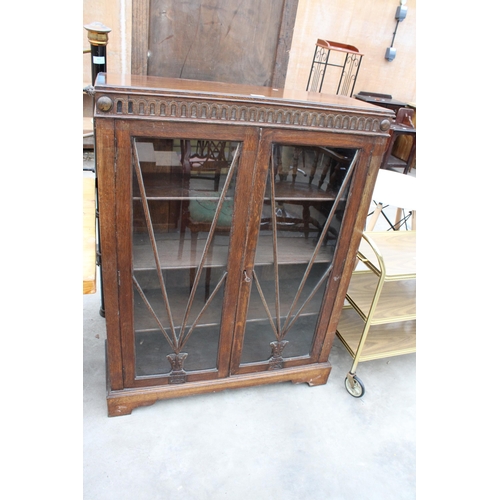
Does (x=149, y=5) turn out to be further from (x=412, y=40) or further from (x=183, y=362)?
(x=412, y=40)

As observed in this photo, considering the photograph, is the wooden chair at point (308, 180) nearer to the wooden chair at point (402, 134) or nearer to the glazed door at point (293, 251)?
the glazed door at point (293, 251)

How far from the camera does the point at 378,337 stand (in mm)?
1732

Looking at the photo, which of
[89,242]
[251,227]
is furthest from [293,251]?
[89,242]

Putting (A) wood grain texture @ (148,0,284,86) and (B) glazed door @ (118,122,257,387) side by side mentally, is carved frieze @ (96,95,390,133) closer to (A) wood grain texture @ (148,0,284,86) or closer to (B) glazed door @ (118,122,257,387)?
(B) glazed door @ (118,122,257,387)

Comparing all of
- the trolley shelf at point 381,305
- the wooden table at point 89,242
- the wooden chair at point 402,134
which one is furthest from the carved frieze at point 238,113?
the wooden chair at point 402,134

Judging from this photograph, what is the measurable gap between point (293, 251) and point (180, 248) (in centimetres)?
39

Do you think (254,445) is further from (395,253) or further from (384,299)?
(395,253)

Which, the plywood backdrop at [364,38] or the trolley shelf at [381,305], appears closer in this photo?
the trolley shelf at [381,305]

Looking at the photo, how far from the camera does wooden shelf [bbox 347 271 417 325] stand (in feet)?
5.14

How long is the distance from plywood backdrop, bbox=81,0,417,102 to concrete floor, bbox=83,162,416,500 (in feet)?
9.78

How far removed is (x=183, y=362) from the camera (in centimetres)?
139

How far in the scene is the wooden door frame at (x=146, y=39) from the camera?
1.39m

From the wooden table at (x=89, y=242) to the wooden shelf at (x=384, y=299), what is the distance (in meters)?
1.05

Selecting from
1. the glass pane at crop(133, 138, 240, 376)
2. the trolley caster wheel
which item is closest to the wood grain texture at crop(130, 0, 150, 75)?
the glass pane at crop(133, 138, 240, 376)
